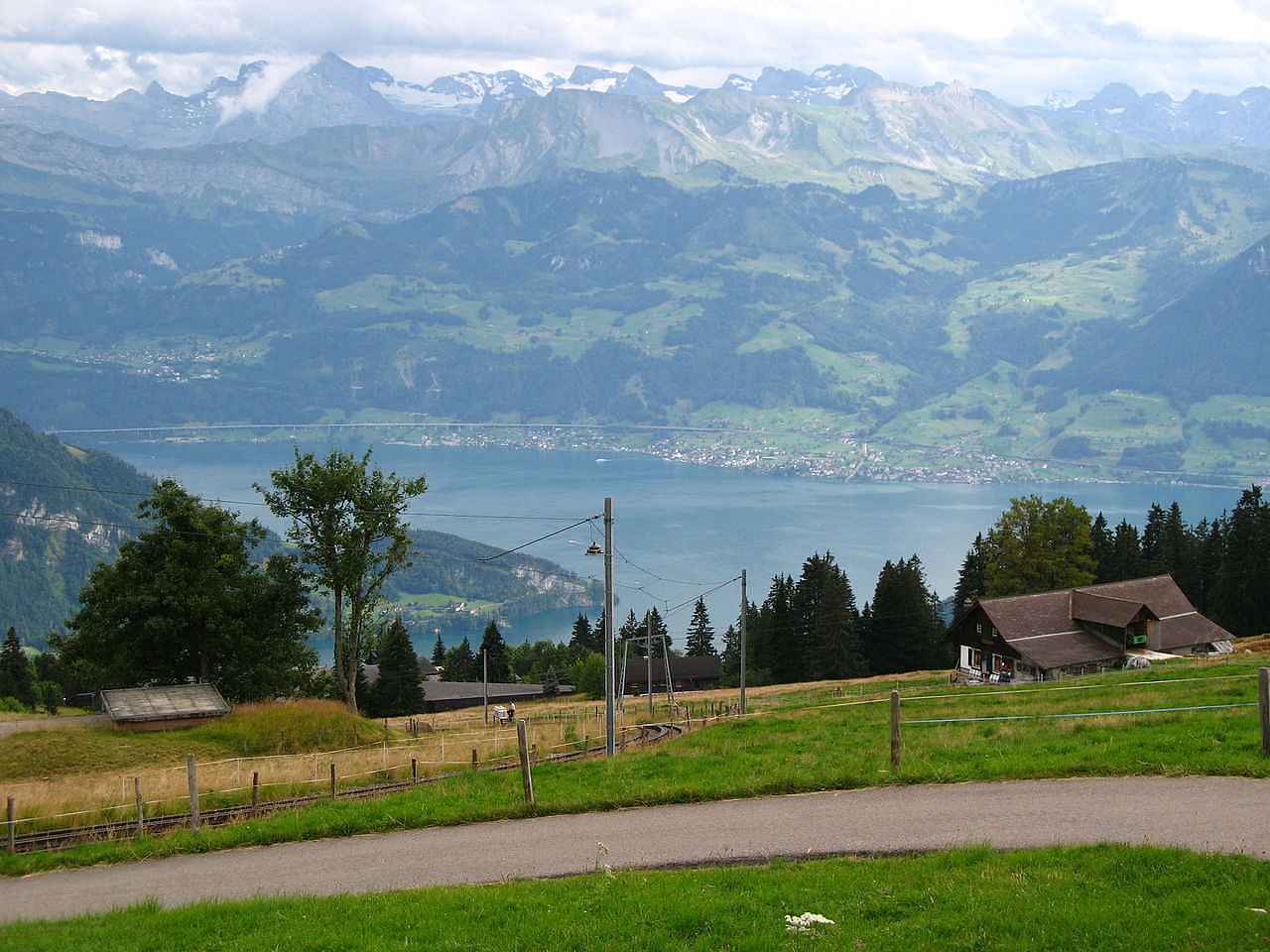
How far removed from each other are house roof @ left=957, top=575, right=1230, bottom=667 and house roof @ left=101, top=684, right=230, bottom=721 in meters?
31.6

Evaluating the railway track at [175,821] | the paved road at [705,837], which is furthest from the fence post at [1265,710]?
the railway track at [175,821]

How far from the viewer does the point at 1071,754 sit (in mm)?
17125

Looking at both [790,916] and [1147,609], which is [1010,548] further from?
[790,916]

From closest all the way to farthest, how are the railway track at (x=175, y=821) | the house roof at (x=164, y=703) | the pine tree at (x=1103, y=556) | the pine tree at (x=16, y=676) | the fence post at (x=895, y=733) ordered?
1. the fence post at (x=895, y=733)
2. the railway track at (x=175, y=821)
3. the house roof at (x=164, y=703)
4. the pine tree at (x=16, y=676)
5. the pine tree at (x=1103, y=556)

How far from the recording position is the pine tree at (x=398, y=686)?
2640 inches

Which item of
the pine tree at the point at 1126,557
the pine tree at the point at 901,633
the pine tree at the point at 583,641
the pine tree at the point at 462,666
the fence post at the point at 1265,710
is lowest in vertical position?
the pine tree at the point at 462,666

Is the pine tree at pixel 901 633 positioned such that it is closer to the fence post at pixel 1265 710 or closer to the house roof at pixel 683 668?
the house roof at pixel 683 668

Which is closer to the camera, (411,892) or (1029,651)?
(411,892)

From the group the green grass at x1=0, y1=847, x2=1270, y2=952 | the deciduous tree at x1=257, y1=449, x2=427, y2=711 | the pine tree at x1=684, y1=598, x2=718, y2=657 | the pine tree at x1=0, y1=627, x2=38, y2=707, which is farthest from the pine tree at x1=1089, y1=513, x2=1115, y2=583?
the green grass at x1=0, y1=847, x2=1270, y2=952

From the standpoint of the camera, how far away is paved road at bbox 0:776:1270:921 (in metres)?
13.9

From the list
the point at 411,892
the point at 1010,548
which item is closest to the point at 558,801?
the point at 411,892

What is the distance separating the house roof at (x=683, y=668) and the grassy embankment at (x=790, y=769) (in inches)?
2432

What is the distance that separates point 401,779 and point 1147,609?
3806cm

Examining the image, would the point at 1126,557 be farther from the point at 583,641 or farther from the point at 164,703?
the point at 164,703
